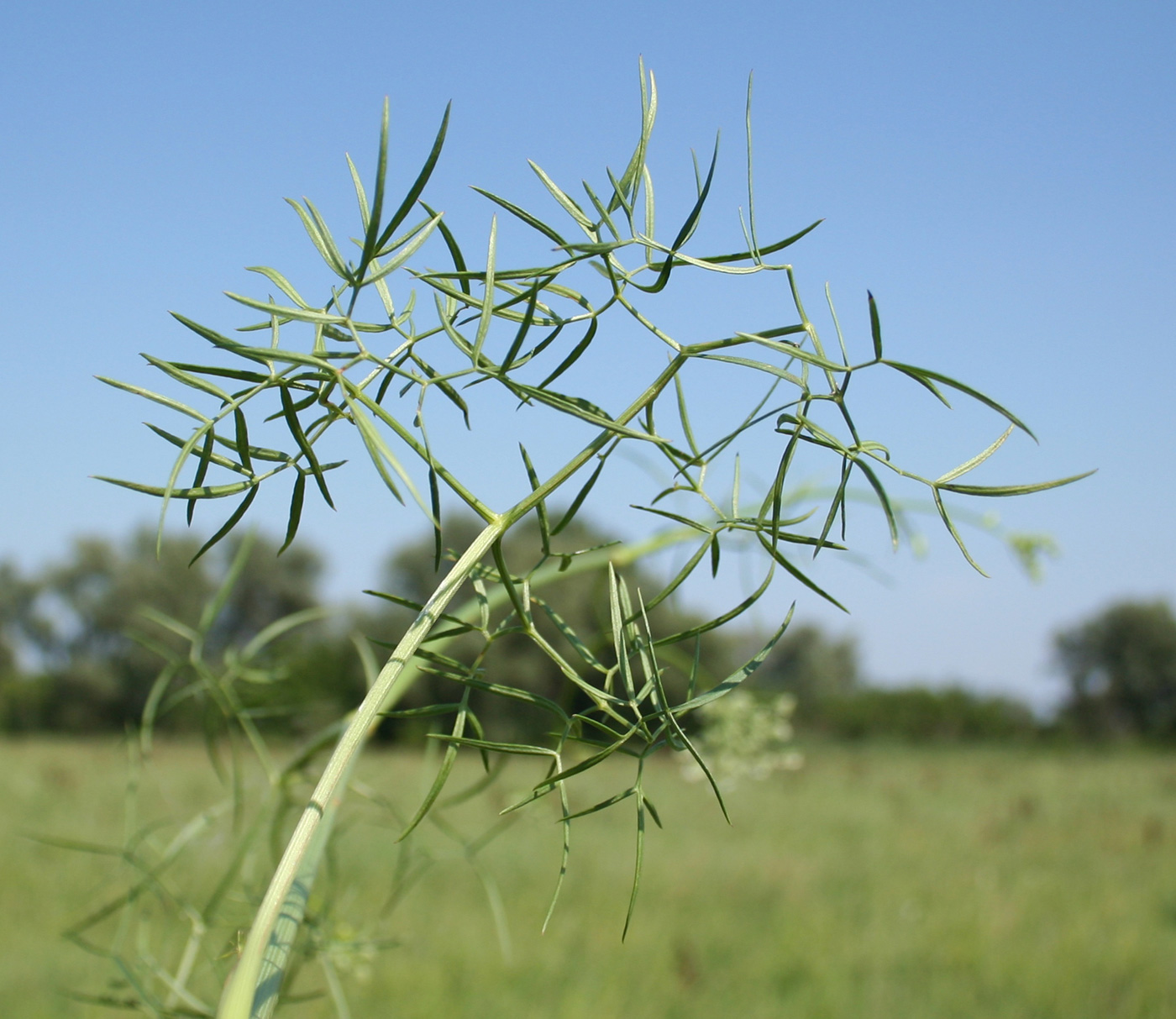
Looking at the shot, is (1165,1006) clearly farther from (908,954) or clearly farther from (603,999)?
(603,999)

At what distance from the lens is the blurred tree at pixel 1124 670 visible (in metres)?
10.7

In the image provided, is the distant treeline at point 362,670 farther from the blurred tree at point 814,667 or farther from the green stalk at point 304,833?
the green stalk at point 304,833

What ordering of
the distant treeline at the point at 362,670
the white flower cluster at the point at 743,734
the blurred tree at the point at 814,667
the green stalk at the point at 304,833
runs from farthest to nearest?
the blurred tree at the point at 814,667
the distant treeline at the point at 362,670
the white flower cluster at the point at 743,734
the green stalk at the point at 304,833

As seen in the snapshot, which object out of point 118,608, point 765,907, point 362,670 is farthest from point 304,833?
point 118,608

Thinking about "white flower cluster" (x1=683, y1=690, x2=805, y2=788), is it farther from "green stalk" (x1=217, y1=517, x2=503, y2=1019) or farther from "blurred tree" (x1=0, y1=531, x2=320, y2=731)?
"blurred tree" (x1=0, y1=531, x2=320, y2=731)

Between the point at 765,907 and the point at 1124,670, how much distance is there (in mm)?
9228

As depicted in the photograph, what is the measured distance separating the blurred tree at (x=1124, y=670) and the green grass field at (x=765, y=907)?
4722 millimetres

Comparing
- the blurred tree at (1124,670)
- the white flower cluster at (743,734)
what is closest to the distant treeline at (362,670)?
the blurred tree at (1124,670)

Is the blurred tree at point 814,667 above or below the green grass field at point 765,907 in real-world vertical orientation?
above

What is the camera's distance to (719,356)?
16cm

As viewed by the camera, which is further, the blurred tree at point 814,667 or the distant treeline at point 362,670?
the blurred tree at point 814,667

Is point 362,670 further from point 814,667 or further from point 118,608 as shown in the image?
point 814,667

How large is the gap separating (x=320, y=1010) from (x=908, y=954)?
1.94m

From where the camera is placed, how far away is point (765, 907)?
12.9 feet
